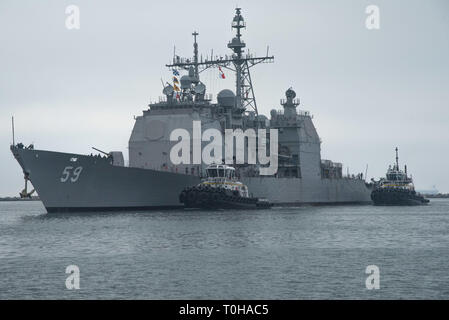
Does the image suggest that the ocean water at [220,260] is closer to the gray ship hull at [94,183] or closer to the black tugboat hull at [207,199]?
the gray ship hull at [94,183]

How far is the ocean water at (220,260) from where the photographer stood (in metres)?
18.7

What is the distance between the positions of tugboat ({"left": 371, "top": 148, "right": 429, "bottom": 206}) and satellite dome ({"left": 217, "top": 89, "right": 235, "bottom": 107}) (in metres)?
20.2

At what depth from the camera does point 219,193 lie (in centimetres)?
4897

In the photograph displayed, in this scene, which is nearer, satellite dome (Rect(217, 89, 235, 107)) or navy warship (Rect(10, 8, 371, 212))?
navy warship (Rect(10, 8, 371, 212))

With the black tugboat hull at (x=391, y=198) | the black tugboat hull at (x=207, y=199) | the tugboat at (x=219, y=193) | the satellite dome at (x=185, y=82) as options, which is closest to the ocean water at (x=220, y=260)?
the black tugboat hull at (x=207, y=199)

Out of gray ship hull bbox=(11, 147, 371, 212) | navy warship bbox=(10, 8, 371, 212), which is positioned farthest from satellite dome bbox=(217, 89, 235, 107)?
gray ship hull bbox=(11, 147, 371, 212)

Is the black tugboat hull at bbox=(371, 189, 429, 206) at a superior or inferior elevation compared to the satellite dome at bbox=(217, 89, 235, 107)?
inferior

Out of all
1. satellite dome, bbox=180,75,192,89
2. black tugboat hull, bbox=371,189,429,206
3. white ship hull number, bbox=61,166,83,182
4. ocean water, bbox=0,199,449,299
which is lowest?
ocean water, bbox=0,199,449,299

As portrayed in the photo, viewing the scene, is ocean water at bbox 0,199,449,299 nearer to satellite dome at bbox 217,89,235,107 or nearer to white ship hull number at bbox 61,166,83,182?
white ship hull number at bbox 61,166,83,182

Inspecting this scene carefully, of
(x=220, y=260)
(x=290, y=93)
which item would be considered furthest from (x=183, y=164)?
(x=220, y=260)

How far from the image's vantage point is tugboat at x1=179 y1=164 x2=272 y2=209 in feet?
159

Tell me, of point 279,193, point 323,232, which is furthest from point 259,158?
point 323,232

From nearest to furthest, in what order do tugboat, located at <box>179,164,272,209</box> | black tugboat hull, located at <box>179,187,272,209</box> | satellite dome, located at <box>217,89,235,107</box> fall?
black tugboat hull, located at <box>179,187,272,209</box> → tugboat, located at <box>179,164,272,209</box> → satellite dome, located at <box>217,89,235,107</box>

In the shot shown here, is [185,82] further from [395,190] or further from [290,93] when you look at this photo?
[395,190]
